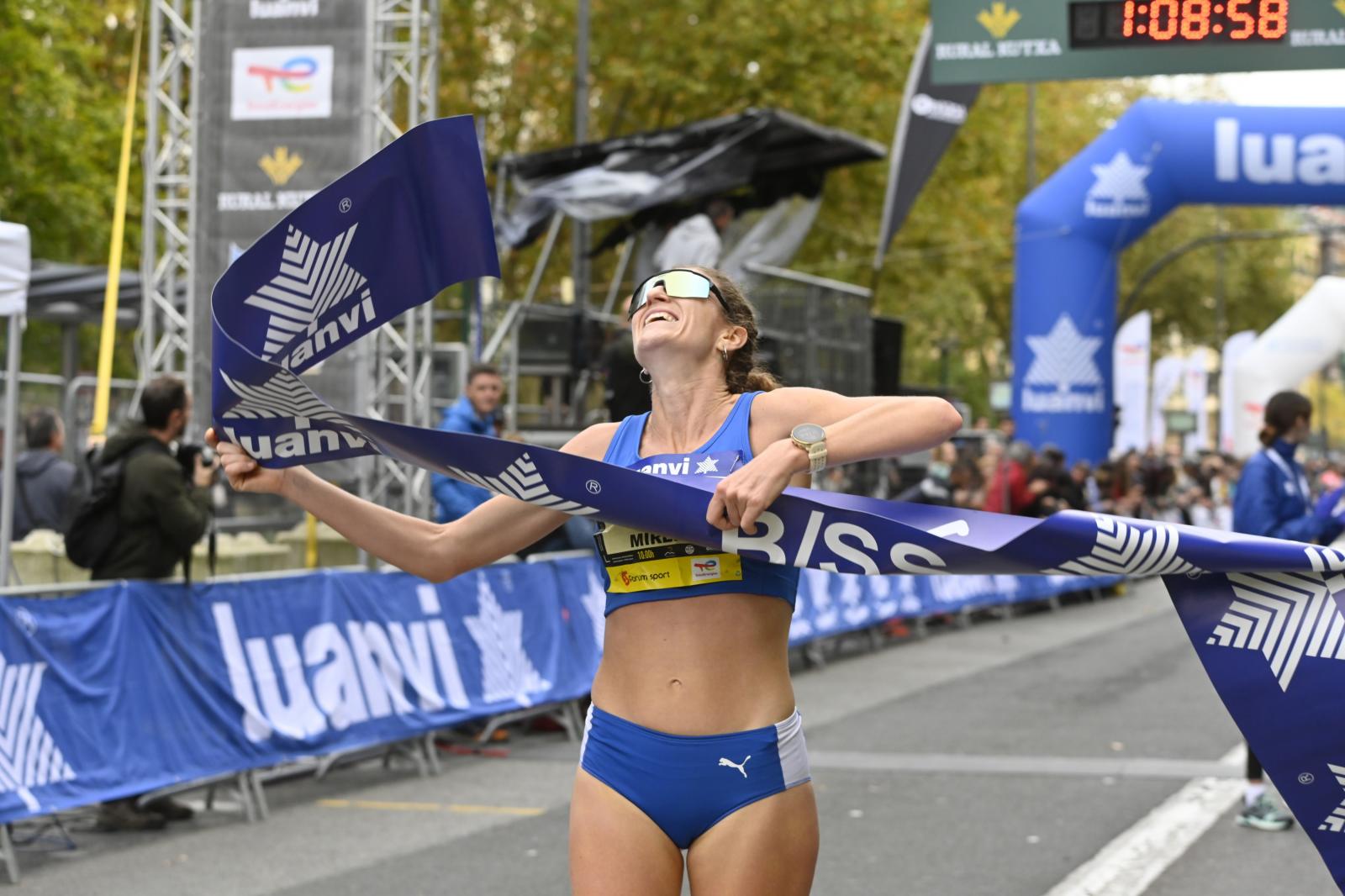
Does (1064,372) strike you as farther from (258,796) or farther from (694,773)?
(694,773)

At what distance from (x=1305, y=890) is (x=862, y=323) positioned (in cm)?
1301

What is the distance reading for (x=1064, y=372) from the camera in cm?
2241

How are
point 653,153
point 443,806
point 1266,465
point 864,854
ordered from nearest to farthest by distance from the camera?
1. point 864,854
2. point 1266,465
3. point 443,806
4. point 653,153

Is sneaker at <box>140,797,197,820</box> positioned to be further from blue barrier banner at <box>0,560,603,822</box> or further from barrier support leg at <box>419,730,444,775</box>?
barrier support leg at <box>419,730,444,775</box>

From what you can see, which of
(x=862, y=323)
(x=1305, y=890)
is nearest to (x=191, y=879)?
(x=1305, y=890)

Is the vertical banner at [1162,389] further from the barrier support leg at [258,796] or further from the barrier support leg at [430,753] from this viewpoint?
the barrier support leg at [258,796]

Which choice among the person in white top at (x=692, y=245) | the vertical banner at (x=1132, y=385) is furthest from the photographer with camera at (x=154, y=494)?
the vertical banner at (x=1132, y=385)

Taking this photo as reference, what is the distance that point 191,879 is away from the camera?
7363 millimetres

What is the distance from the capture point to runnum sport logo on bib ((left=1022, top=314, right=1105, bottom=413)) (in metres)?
22.2

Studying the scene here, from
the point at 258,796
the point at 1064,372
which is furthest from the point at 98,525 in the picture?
the point at 1064,372

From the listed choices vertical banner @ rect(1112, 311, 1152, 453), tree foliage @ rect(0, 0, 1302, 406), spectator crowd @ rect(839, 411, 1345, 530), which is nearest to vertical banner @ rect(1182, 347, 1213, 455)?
vertical banner @ rect(1112, 311, 1152, 453)

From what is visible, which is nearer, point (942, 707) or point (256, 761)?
point (256, 761)

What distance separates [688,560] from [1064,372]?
1942 cm

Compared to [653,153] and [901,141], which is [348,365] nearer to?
A: [653,153]
